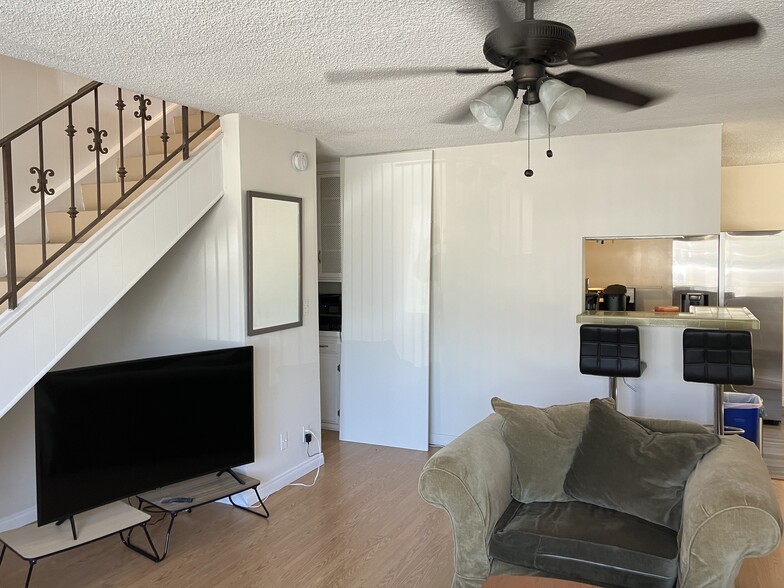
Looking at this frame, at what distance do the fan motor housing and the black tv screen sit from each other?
239 cm

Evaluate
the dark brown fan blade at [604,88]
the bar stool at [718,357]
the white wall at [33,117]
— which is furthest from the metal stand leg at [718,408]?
the white wall at [33,117]

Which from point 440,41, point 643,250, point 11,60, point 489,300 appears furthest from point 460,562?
Answer: point 643,250

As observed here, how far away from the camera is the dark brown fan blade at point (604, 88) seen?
2.40m

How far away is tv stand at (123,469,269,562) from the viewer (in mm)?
3223

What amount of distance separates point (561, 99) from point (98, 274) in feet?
7.80

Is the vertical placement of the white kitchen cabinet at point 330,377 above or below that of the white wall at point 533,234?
below

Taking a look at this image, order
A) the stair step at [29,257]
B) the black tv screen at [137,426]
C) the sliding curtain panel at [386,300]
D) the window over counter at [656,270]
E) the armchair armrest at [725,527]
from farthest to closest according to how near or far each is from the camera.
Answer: the sliding curtain panel at [386,300]
the window over counter at [656,270]
the stair step at [29,257]
the black tv screen at [137,426]
the armchair armrest at [725,527]

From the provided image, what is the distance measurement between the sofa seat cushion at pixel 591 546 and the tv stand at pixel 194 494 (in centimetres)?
168

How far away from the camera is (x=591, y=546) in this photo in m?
2.31

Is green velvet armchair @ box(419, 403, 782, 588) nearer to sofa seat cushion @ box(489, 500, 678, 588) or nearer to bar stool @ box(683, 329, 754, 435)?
sofa seat cushion @ box(489, 500, 678, 588)

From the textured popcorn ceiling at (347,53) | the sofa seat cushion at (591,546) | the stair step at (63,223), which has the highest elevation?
the textured popcorn ceiling at (347,53)

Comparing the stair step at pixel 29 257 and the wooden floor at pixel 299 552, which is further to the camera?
the stair step at pixel 29 257

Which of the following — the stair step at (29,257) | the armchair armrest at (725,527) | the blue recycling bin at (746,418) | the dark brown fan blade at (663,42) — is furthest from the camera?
the blue recycling bin at (746,418)

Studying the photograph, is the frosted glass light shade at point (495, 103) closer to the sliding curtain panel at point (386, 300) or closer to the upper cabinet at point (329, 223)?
the sliding curtain panel at point (386, 300)
